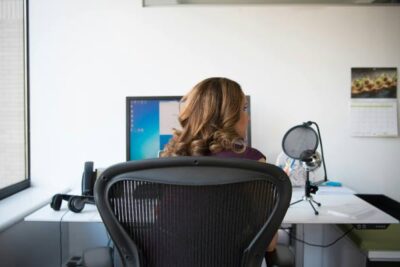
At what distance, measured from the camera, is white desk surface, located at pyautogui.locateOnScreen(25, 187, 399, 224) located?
3.88 feet

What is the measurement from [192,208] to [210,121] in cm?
29

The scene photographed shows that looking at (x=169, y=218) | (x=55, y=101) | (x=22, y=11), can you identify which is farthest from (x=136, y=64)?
(x=169, y=218)

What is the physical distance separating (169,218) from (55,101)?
153 cm

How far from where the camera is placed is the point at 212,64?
1.83 metres

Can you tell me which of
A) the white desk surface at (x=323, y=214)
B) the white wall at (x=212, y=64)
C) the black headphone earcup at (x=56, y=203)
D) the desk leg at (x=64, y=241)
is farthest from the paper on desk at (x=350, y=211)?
the desk leg at (x=64, y=241)

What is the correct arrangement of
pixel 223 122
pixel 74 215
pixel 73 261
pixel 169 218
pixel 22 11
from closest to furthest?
1. pixel 169 218
2. pixel 223 122
3. pixel 74 215
4. pixel 73 261
5. pixel 22 11

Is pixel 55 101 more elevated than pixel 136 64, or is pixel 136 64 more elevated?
pixel 136 64

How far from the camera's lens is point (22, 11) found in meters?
1.81

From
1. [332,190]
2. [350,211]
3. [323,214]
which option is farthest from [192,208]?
[332,190]

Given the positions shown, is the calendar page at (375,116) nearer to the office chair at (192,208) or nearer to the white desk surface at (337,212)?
the white desk surface at (337,212)

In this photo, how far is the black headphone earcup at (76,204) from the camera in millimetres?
1294

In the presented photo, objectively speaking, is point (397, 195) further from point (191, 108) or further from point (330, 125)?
point (191, 108)

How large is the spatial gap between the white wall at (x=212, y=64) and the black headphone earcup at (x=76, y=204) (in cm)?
56

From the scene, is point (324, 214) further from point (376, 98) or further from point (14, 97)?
point (14, 97)
